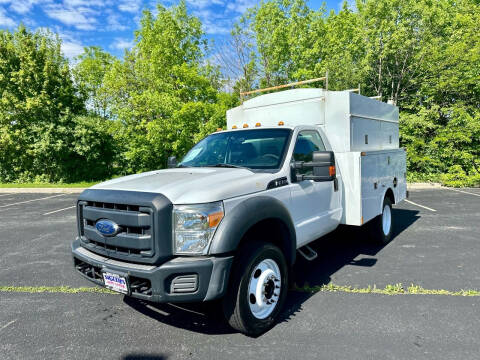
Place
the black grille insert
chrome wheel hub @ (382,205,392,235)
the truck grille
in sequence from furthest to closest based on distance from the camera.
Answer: chrome wheel hub @ (382,205,392,235) → the black grille insert → the truck grille

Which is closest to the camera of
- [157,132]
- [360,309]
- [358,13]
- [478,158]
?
[360,309]

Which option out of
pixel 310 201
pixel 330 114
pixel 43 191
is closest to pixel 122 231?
pixel 310 201

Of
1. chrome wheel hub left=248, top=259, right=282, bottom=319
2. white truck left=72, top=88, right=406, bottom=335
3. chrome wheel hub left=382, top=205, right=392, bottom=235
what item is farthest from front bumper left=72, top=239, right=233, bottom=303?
chrome wheel hub left=382, top=205, right=392, bottom=235

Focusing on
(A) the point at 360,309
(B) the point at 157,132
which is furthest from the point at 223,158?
(B) the point at 157,132

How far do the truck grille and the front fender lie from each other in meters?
0.56

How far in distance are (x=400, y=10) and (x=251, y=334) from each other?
20517 mm

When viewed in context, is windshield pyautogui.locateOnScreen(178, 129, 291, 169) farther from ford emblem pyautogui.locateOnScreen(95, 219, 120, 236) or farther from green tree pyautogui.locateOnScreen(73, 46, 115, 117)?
green tree pyautogui.locateOnScreen(73, 46, 115, 117)

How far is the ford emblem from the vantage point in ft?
8.96

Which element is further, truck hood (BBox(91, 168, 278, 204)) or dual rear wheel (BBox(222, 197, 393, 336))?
dual rear wheel (BBox(222, 197, 393, 336))

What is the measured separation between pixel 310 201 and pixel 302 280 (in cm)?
124

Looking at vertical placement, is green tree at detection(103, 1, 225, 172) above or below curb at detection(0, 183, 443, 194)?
above

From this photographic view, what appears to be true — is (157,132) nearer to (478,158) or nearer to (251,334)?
(251,334)

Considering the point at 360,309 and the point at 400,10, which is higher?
the point at 400,10

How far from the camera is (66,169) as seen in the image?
69.4ft
